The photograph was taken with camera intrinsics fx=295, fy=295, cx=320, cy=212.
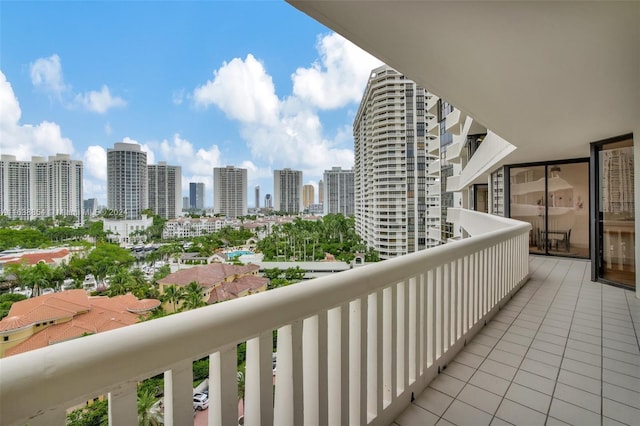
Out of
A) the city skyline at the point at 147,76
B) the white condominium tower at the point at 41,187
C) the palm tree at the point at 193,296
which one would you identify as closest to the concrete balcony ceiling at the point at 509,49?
the city skyline at the point at 147,76

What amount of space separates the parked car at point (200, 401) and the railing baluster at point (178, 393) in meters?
0.04

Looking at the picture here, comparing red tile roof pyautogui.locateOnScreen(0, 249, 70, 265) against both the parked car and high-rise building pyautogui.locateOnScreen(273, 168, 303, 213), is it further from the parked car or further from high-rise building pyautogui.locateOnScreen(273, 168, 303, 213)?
high-rise building pyautogui.locateOnScreen(273, 168, 303, 213)

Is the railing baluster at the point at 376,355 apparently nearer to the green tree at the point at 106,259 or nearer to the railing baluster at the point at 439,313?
the railing baluster at the point at 439,313

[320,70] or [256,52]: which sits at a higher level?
[320,70]

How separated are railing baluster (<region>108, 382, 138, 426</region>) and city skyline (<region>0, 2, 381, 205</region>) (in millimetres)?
1449

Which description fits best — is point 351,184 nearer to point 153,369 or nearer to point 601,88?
point 601,88

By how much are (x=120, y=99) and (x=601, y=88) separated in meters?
4.43

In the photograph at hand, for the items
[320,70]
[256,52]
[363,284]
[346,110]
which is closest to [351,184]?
[346,110]

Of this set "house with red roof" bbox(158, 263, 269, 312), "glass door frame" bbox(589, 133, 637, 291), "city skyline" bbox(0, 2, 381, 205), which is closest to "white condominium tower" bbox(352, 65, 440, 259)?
"glass door frame" bbox(589, 133, 637, 291)

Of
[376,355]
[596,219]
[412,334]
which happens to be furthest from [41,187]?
[596,219]

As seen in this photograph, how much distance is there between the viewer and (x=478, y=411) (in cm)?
175

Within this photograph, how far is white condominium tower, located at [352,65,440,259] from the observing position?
2684 centimetres

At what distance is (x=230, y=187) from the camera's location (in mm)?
5754

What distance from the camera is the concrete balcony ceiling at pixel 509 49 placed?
1.61 metres
